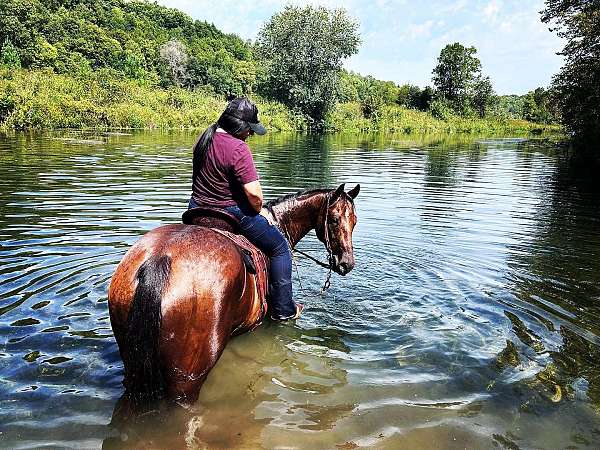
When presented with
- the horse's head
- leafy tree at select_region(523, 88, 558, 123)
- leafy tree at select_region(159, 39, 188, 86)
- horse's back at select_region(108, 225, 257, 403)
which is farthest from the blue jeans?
leafy tree at select_region(523, 88, 558, 123)

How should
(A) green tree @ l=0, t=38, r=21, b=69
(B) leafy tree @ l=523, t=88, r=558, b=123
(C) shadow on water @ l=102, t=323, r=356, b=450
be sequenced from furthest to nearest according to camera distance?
(B) leafy tree @ l=523, t=88, r=558, b=123 → (A) green tree @ l=0, t=38, r=21, b=69 → (C) shadow on water @ l=102, t=323, r=356, b=450

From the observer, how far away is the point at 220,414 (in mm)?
3805

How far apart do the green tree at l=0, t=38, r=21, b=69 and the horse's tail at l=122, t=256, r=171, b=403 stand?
5085 cm

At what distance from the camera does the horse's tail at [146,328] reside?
125 inches

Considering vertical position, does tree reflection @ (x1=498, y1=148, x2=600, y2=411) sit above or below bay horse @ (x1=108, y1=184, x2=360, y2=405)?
below

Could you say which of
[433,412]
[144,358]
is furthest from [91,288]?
[433,412]

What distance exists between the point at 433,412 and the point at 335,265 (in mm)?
2236

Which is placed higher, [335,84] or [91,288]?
[335,84]

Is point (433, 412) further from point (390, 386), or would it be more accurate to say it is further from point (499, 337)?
point (499, 337)

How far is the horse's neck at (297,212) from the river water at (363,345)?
1.17 meters

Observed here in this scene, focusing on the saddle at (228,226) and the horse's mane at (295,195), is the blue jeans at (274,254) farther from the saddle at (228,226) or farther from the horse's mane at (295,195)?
the horse's mane at (295,195)

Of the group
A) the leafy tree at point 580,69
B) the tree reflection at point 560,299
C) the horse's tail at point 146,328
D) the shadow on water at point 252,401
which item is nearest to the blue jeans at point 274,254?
the shadow on water at point 252,401

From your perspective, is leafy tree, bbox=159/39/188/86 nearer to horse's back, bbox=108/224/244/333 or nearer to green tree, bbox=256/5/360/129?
green tree, bbox=256/5/360/129

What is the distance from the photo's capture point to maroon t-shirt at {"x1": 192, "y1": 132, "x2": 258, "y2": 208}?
4.31 m
